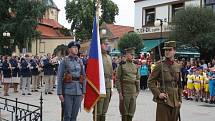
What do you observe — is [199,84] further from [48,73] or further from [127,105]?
[127,105]

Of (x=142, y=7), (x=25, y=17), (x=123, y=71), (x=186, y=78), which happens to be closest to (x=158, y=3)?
(x=142, y=7)

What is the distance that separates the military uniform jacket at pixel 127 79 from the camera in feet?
32.8

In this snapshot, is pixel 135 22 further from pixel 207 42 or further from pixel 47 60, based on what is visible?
pixel 47 60

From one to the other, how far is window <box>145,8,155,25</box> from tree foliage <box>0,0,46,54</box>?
43.4 feet

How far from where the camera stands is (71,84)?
28.3 ft

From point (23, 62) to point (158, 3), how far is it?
26.9 metres

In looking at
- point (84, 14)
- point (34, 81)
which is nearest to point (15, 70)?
point (34, 81)

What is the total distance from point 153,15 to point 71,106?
3784 cm

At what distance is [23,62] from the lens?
19688 millimetres

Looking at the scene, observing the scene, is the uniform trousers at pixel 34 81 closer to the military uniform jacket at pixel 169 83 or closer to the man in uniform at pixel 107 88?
the man in uniform at pixel 107 88

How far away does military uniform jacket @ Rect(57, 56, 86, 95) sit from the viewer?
859 cm

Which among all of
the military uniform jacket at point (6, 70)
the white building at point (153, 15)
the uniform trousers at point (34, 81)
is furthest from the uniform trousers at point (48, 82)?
the white building at point (153, 15)

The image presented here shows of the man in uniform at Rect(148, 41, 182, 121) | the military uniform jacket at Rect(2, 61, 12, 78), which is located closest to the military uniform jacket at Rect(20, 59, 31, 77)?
the military uniform jacket at Rect(2, 61, 12, 78)

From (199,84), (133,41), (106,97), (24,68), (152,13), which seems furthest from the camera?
(152,13)
